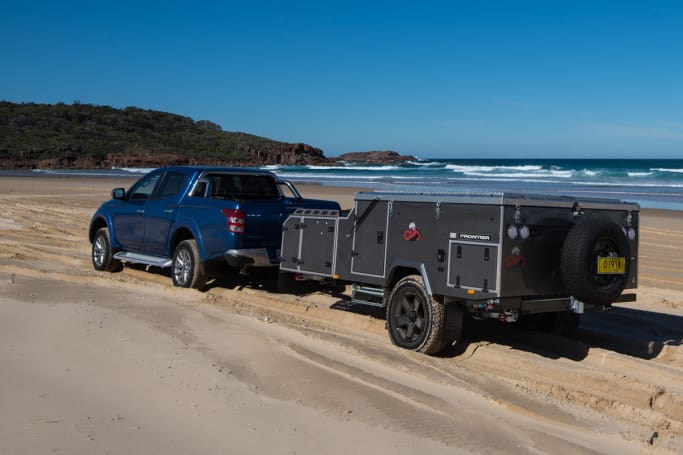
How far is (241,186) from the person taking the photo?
11.2m

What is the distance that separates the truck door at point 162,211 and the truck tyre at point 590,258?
5963 millimetres

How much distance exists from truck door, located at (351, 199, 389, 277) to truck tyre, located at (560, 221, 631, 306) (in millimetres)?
1774

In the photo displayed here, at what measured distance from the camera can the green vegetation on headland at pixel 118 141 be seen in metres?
82.4

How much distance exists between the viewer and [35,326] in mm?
7703

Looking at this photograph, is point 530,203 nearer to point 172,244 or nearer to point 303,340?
point 303,340

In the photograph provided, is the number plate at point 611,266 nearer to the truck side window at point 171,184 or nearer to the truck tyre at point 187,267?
the truck tyre at point 187,267

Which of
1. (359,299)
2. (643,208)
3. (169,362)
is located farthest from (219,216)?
(643,208)

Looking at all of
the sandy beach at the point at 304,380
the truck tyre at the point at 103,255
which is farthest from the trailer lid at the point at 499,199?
the truck tyre at the point at 103,255

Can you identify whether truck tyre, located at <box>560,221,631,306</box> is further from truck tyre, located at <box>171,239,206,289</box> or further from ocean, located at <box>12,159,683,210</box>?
ocean, located at <box>12,159,683,210</box>

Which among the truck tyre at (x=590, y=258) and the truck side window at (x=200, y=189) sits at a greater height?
the truck side window at (x=200, y=189)

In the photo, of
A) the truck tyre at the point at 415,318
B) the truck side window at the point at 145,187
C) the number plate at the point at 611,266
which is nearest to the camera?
the number plate at the point at 611,266

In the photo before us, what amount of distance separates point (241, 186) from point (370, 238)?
3838 mm

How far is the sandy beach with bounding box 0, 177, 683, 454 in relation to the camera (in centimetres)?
500

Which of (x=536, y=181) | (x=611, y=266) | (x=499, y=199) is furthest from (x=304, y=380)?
(x=536, y=181)
